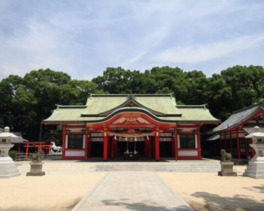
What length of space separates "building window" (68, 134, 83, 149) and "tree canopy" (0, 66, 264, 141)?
578 inches

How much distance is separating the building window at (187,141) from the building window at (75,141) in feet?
34.0

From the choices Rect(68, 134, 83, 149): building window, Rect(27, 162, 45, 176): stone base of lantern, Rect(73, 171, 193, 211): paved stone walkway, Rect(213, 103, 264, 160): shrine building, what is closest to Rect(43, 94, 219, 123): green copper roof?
Rect(68, 134, 83, 149): building window

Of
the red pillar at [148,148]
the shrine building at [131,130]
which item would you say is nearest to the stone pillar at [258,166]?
the shrine building at [131,130]

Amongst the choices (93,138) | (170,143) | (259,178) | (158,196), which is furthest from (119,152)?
(158,196)

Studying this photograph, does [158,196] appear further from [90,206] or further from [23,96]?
[23,96]

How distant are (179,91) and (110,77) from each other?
44.3 feet

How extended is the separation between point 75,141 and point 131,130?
643cm

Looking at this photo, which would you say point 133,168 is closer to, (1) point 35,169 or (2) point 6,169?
(1) point 35,169

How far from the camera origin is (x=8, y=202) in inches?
266

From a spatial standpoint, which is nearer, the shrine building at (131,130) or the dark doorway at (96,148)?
the shrine building at (131,130)

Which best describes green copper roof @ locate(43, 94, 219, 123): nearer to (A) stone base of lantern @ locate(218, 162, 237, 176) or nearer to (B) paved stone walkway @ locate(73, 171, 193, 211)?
(A) stone base of lantern @ locate(218, 162, 237, 176)

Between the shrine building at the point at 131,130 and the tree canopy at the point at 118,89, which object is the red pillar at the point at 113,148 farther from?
the tree canopy at the point at 118,89

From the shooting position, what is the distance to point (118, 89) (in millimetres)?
39125

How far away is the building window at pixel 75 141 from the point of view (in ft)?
70.4
